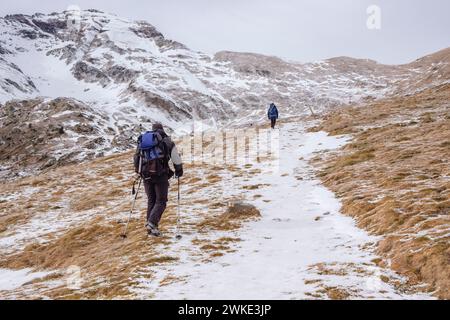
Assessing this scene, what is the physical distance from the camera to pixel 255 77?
183 m

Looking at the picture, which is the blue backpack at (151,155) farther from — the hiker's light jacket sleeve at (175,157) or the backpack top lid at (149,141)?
the hiker's light jacket sleeve at (175,157)

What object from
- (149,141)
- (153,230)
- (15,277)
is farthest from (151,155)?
(15,277)

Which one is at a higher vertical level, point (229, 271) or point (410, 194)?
point (410, 194)

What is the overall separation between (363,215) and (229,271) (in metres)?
4.99

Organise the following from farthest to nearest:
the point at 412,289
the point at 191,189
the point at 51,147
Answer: the point at 51,147
the point at 191,189
the point at 412,289

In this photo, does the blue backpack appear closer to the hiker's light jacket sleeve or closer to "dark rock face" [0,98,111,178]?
the hiker's light jacket sleeve

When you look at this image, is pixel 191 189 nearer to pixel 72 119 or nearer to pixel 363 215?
pixel 363 215

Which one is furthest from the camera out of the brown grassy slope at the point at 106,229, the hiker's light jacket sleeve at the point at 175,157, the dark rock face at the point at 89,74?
the dark rock face at the point at 89,74

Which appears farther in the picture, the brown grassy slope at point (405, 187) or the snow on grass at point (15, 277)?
the snow on grass at point (15, 277)

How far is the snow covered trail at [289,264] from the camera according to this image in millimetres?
8008

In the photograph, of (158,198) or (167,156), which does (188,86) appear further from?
(158,198)

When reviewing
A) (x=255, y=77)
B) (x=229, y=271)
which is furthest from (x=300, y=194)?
(x=255, y=77)

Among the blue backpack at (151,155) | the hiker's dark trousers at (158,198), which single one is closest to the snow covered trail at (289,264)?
the hiker's dark trousers at (158,198)

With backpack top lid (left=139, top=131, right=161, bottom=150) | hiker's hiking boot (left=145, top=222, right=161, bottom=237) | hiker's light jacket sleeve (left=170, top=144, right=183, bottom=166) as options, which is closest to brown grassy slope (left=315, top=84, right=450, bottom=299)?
hiker's light jacket sleeve (left=170, top=144, right=183, bottom=166)
